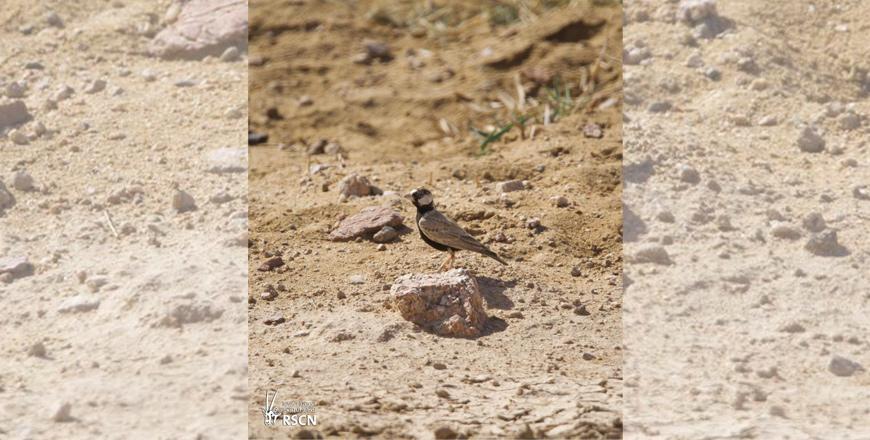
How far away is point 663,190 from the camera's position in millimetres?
6270

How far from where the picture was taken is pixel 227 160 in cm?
649

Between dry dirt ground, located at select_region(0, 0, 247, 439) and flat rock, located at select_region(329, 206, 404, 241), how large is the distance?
45 cm

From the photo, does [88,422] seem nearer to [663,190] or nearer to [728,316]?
[728,316]

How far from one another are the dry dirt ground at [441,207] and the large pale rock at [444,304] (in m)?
0.07

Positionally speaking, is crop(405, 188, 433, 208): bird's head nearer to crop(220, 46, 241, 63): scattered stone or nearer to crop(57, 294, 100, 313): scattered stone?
crop(57, 294, 100, 313): scattered stone

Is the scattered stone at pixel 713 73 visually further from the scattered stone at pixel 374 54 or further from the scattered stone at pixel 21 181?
the scattered stone at pixel 21 181

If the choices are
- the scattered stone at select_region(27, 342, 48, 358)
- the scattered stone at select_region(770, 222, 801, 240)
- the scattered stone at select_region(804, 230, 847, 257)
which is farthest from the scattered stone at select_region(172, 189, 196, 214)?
the scattered stone at select_region(804, 230, 847, 257)

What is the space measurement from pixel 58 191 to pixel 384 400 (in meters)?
2.42

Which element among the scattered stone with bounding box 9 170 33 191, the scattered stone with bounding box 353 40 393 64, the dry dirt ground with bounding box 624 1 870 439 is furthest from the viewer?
the scattered stone with bounding box 353 40 393 64

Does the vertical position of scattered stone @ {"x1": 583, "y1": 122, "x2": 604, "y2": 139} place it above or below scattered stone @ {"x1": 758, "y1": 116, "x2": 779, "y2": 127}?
below

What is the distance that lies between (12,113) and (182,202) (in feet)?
4.46

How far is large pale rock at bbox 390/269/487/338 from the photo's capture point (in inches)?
202

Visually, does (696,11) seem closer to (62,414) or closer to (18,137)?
(18,137)

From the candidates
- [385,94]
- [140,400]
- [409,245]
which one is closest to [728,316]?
[409,245]
